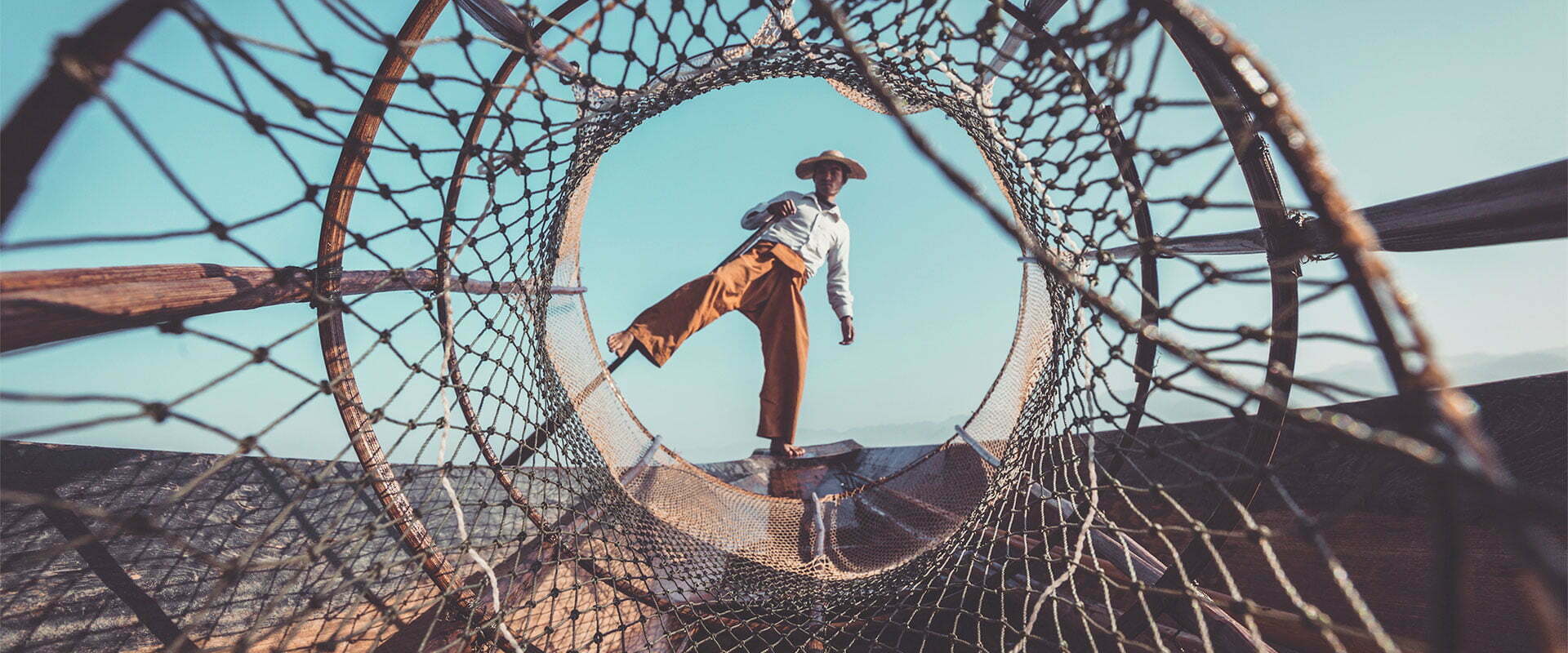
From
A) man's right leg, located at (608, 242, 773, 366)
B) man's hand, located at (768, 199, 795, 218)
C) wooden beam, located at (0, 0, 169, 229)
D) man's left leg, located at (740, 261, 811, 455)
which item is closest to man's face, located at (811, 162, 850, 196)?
man's hand, located at (768, 199, 795, 218)

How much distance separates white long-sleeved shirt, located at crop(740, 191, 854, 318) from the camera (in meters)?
3.49

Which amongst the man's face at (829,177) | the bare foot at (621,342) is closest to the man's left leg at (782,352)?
the man's face at (829,177)

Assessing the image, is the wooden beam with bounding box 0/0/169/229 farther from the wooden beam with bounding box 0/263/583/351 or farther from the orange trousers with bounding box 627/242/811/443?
the orange trousers with bounding box 627/242/811/443

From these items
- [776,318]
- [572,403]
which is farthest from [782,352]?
[572,403]

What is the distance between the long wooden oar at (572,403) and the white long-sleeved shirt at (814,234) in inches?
3.2

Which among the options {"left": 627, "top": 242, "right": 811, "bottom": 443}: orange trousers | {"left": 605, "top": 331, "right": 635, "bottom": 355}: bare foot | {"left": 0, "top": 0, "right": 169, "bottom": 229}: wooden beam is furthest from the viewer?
{"left": 627, "top": 242, "right": 811, "bottom": 443}: orange trousers

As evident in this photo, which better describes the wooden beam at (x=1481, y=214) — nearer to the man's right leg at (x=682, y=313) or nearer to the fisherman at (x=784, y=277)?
the man's right leg at (x=682, y=313)

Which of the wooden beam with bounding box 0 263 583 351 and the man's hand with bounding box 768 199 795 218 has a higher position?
the man's hand with bounding box 768 199 795 218

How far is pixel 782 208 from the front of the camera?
Answer: 135 inches

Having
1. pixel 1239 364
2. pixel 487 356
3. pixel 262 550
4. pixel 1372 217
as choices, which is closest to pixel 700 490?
pixel 487 356

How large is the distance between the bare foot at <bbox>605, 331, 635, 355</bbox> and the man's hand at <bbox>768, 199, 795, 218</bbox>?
1167 millimetres

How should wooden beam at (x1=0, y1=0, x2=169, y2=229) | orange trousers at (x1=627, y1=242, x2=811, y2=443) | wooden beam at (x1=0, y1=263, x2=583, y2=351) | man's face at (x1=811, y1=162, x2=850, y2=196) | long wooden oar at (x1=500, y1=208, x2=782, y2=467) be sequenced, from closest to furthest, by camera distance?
wooden beam at (x1=0, y1=0, x2=169, y2=229) → wooden beam at (x1=0, y1=263, x2=583, y2=351) → long wooden oar at (x1=500, y1=208, x2=782, y2=467) → orange trousers at (x1=627, y1=242, x2=811, y2=443) → man's face at (x1=811, y1=162, x2=850, y2=196)

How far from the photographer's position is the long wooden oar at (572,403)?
78.3 inches

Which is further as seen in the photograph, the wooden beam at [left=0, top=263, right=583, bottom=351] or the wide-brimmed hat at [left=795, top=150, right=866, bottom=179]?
the wide-brimmed hat at [left=795, top=150, right=866, bottom=179]
